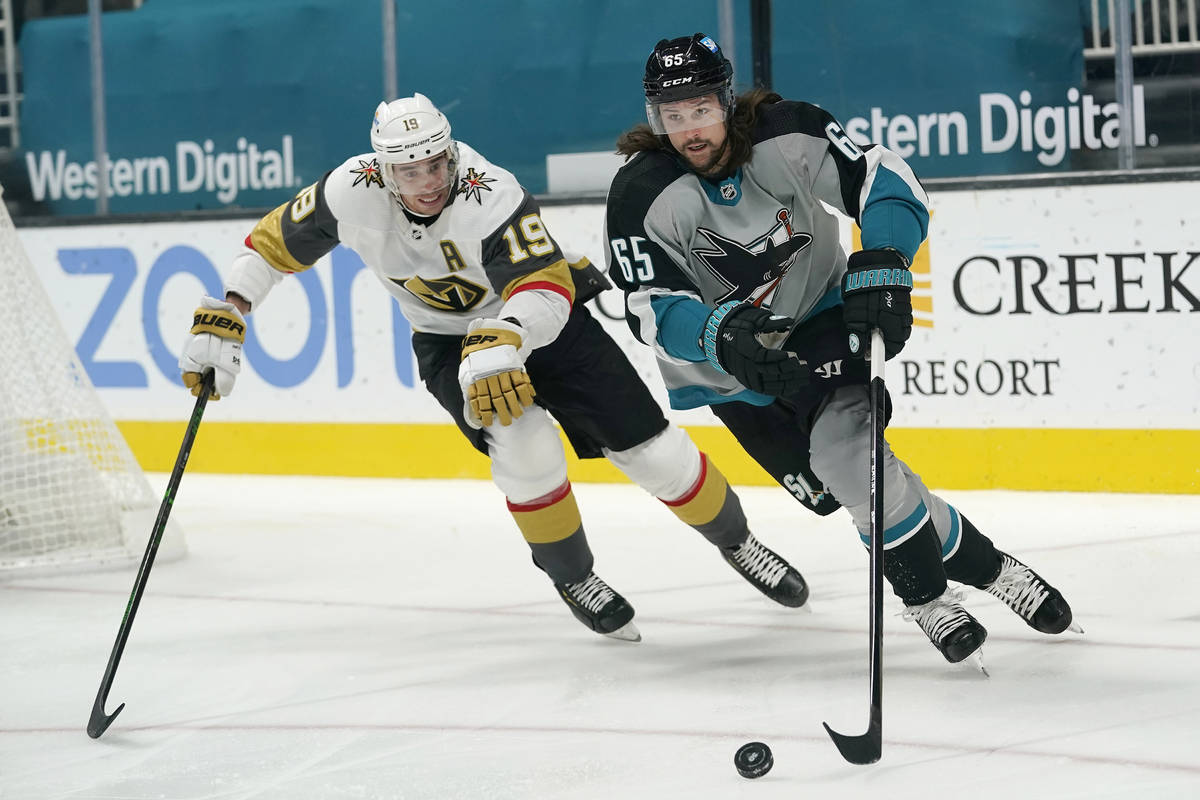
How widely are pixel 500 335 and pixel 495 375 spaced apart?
0.07 meters

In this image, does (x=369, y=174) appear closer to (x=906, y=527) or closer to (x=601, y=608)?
(x=601, y=608)

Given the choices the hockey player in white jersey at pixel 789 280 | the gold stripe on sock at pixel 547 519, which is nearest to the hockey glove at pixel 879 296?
the hockey player in white jersey at pixel 789 280

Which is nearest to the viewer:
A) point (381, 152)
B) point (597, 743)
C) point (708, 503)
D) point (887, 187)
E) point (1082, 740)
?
point (1082, 740)

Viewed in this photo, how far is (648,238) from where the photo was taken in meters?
2.43

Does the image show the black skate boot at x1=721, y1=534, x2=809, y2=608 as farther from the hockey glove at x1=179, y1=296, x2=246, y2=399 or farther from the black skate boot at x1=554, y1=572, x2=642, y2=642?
the hockey glove at x1=179, y1=296, x2=246, y2=399

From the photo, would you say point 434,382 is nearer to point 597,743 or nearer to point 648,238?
point 648,238

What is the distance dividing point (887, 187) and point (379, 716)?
118cm

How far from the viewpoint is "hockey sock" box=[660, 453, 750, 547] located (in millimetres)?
2947

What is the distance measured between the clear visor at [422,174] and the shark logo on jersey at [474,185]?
7 cm

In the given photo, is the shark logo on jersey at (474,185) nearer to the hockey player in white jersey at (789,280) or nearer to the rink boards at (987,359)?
the hockey player in white jersey at (789,280)

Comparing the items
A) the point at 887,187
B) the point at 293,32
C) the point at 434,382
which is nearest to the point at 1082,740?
the point at 887,187

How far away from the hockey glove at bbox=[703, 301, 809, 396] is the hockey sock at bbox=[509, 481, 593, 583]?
0.58m

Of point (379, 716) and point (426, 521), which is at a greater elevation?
point (379, 716)

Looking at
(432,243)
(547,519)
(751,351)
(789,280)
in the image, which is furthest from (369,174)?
(751,351)
